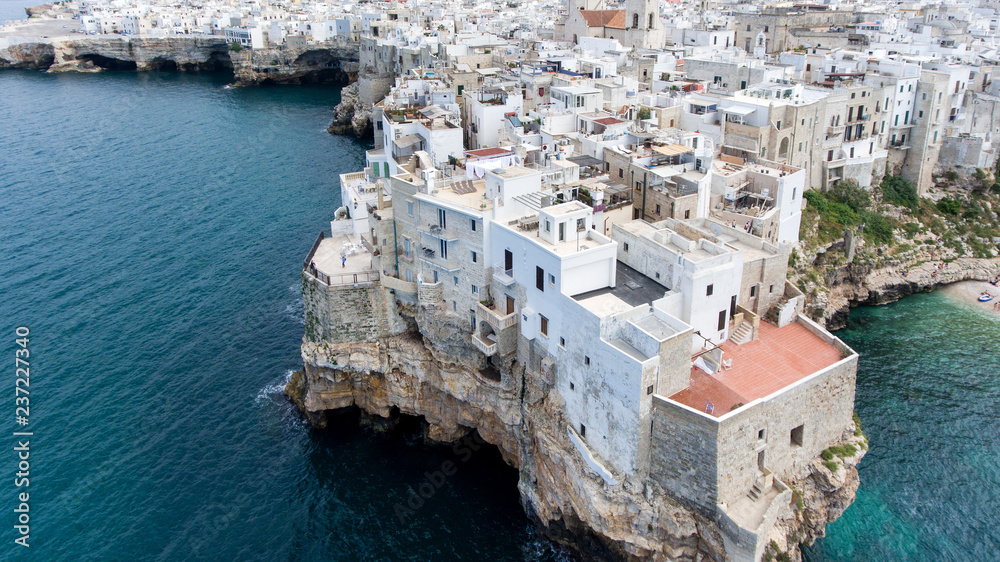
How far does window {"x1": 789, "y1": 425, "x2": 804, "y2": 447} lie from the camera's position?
118 feet

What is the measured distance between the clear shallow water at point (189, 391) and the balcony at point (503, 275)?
42.8 ft

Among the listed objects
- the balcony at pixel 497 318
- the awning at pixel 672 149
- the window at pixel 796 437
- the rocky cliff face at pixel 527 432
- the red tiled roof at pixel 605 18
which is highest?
the red tiled roof at pixel 605 18

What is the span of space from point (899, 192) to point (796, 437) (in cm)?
4558

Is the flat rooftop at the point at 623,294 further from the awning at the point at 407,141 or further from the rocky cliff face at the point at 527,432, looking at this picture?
the awning at the point at 407,141

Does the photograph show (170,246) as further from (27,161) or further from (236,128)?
(236,128)

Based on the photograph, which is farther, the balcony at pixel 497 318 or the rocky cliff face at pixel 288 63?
the rocky cliff face at pixel 288 63

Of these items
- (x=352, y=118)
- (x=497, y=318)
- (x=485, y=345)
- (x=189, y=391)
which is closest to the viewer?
(x=497, y=318)

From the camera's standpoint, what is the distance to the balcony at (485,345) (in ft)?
135

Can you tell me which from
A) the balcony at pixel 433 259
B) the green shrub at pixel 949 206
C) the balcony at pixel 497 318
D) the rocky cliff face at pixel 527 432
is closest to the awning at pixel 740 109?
the green shrub at pixel 949 206

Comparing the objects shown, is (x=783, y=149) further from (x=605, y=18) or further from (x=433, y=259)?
(x=605, y=18)

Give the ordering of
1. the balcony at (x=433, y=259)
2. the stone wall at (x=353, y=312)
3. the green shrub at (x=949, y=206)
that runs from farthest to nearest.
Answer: the green shrub at (x=949, y=206), the stone wall at (x=353, y=312), the balcony at (x=433, y=259)

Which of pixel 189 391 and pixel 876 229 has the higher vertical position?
pixel 876 229

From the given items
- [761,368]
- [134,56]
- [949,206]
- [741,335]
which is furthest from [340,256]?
[134,56]

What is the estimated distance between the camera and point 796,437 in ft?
119
